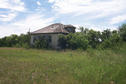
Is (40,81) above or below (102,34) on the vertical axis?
below

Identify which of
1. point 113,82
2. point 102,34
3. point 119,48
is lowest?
point 113,82

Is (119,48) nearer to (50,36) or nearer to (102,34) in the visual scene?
(102,34)

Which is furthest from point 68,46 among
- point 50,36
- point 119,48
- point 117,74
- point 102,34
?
point 117,74

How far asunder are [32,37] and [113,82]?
74.0ft

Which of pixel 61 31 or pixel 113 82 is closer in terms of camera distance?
pixel 113 82

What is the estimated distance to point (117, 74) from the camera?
4.78 meters

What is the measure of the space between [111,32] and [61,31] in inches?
379

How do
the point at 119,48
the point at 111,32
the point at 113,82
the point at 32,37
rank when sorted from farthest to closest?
1. the point at 32,37
2. the point at 111,32
3. the point at 119,48
4. the point at 113,82

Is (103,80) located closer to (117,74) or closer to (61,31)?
(117,74)

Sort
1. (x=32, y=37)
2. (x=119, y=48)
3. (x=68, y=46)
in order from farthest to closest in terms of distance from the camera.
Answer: (x=32, y=37), (x=68, y=46), (x=119, y=48)

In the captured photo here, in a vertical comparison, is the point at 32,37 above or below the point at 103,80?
above

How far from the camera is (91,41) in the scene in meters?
21.1

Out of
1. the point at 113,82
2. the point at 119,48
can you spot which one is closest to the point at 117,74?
the point at 113,82

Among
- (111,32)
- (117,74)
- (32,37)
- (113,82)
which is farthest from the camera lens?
(32,37)
